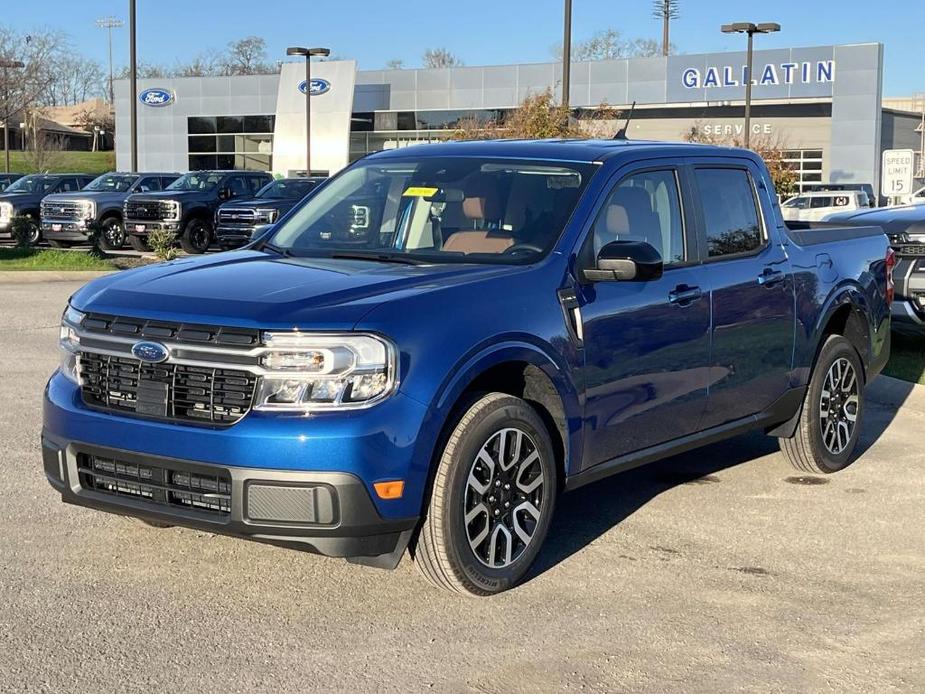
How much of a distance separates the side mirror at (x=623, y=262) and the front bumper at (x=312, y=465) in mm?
1287

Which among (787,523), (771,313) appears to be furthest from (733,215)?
(787,523)

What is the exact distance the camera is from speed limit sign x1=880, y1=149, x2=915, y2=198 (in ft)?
66.2

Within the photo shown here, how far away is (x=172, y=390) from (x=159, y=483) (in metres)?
0.35

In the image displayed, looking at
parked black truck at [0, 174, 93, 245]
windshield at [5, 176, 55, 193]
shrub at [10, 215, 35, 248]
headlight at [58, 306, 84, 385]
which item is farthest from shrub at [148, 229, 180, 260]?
headlight at [58, 306, 84, 385]

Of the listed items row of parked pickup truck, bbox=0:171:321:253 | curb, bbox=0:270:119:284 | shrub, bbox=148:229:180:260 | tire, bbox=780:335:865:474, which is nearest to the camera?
tire, bbox=780:335:865:474

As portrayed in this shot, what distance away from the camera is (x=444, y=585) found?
489 centimetres

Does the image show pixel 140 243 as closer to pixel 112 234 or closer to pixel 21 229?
pixel 112 234

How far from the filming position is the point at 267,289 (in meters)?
4.82

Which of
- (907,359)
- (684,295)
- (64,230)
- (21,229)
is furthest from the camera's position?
(64,230)

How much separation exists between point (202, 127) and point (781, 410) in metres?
58.6

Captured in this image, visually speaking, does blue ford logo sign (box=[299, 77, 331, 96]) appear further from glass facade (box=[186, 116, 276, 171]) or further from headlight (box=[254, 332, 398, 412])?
headlight (box=[254, 332, 398, 412])

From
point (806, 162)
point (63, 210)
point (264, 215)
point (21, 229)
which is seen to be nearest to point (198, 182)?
point (63, 210)

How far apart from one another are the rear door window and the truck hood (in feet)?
5.33

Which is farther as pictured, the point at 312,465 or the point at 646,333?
the point at 646,333
